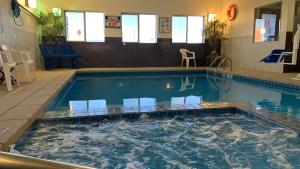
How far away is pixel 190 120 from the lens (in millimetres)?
3166

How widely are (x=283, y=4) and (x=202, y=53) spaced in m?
3.52

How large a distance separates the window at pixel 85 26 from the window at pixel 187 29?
280 centimetres

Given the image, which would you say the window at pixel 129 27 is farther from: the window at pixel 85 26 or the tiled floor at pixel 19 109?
the tiled floor at pixel 19 109

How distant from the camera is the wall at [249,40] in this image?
7367 millimetres

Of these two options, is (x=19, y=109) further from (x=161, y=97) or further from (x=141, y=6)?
(x=141, y=6)

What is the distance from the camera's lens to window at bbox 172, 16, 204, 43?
1008 cm

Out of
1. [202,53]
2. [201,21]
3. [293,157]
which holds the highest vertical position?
[201,21]

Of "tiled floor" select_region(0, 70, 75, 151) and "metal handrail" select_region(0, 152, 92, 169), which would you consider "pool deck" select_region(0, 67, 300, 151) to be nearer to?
"tiled floor" select_region(0, 70, 75, 151)

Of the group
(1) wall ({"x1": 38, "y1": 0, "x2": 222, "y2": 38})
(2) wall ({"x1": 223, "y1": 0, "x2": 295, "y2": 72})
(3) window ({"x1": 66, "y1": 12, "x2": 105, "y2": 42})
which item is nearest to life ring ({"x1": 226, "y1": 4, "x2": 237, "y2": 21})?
(2) wall ({"x1": 223, "y1": 0, "x2": 295, "y2": 72})

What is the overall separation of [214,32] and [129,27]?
3243 millimetres

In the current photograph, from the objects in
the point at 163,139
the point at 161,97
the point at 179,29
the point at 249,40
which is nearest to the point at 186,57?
the point at 179,29

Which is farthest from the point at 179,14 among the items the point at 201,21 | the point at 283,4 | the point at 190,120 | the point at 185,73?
the point at 190,120

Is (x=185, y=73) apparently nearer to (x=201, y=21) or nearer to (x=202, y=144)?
(x=201, y=21)

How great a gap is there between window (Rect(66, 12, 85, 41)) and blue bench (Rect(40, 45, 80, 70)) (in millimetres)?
593
